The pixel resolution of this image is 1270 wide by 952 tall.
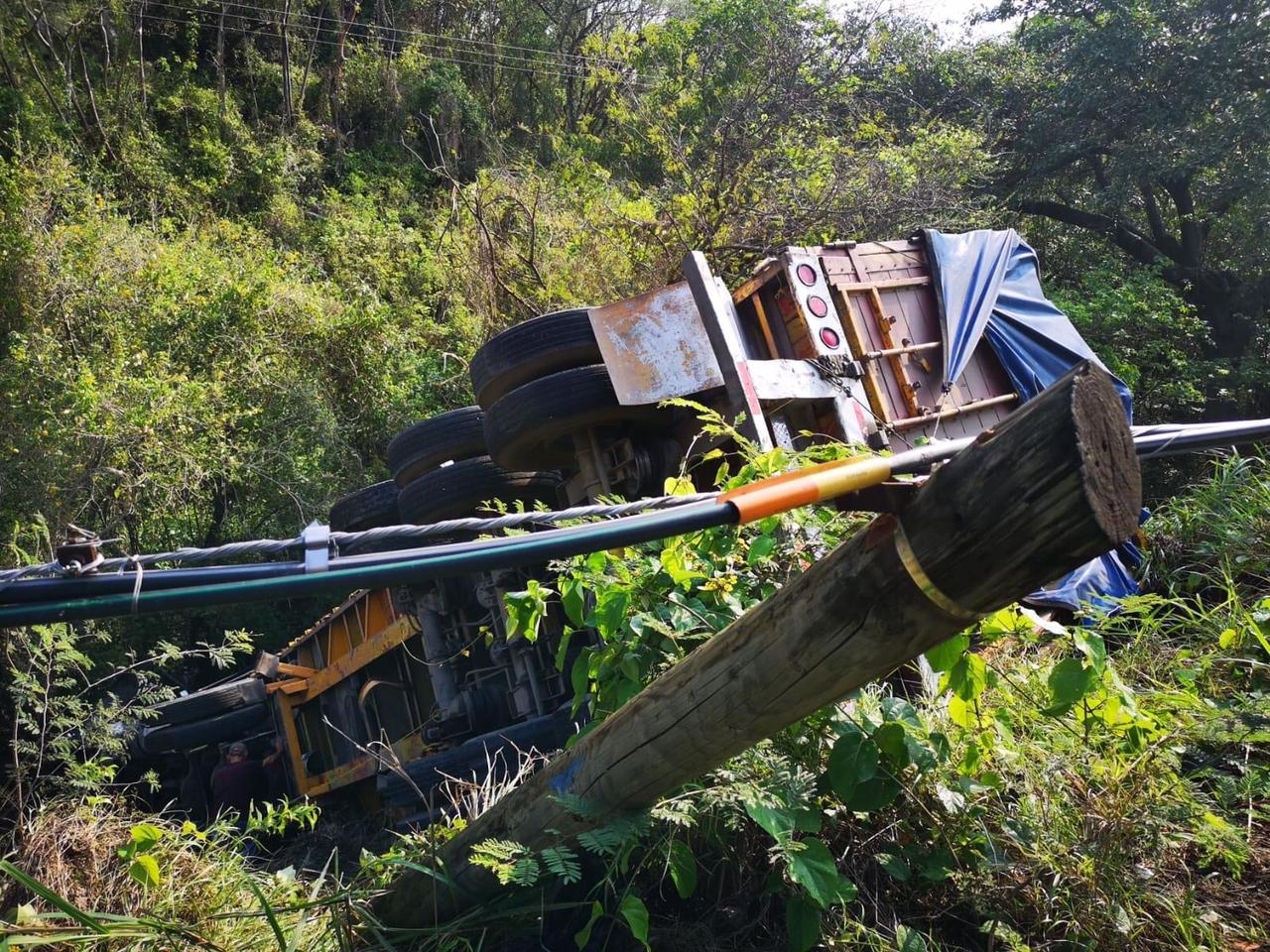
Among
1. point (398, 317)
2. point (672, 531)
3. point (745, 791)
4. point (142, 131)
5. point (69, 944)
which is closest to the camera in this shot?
point (672, 531)

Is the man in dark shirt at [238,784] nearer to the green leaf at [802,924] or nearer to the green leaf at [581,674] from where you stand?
the green leaf at [581,674]

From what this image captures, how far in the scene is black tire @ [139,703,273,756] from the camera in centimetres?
966

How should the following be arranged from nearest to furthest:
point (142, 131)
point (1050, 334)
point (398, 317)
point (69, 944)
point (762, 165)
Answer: point (69, 944) → point (1050, 334) → point (762, 165) → point (398, 317) → point (142, 131)

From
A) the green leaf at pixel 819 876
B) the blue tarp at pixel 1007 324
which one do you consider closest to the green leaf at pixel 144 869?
the green leaf at pixel 819 876

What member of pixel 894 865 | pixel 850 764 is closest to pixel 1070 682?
pixel 850 764

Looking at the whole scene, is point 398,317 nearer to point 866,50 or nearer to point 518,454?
point 866,50

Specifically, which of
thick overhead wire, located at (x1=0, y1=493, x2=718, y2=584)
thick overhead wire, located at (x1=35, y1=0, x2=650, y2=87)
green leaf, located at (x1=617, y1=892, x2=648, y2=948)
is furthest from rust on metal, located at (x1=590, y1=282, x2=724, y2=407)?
thick overhead wire, located at (x1=35, y1=0, x2=650, y2=87)

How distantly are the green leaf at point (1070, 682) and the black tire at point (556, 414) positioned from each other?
339cm

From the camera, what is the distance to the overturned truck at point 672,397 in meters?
5.72

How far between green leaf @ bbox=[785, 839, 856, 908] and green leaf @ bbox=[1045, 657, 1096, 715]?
701mm

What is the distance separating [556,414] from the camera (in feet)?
18.9

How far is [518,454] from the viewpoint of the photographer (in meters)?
6.07

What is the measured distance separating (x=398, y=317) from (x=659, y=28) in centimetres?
869

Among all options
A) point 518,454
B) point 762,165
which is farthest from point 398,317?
point 518,454
